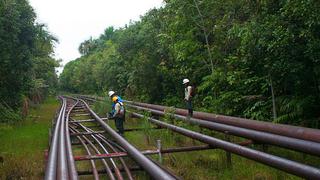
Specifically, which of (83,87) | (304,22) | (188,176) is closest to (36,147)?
(188,176)

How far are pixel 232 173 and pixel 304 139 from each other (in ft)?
7.88

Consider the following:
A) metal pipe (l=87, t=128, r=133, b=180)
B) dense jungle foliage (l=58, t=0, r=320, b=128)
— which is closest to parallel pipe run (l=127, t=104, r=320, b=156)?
metal pipe (l=87, t=128, r=133, b=180)

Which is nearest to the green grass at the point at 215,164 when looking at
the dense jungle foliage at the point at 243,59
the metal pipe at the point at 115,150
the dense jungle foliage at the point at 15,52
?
the metal pipe at the point at 115,150

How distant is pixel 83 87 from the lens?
329 feet

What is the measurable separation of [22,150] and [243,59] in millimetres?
7799

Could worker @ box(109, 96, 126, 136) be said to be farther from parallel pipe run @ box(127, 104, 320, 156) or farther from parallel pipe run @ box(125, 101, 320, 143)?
parallel pipe run @ box(127, 104, 320, 156)

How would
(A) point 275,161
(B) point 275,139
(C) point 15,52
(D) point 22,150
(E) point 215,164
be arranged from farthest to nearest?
(C) point 15,52 < (D) point 22,150 < (E) point 215,164 < (B) point 275,139 < (A) point 275,161

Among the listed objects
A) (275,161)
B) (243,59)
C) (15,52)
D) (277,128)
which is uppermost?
(15,52)

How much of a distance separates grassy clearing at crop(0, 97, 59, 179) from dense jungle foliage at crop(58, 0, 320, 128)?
6.76 metres

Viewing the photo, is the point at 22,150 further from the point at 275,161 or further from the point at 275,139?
the point at 275,161

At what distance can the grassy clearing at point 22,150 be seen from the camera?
10812mm

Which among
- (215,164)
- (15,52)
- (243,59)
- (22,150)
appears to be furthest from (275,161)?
(15,52)

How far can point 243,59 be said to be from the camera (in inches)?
578

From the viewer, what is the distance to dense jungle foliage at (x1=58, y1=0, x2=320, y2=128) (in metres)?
11.4
